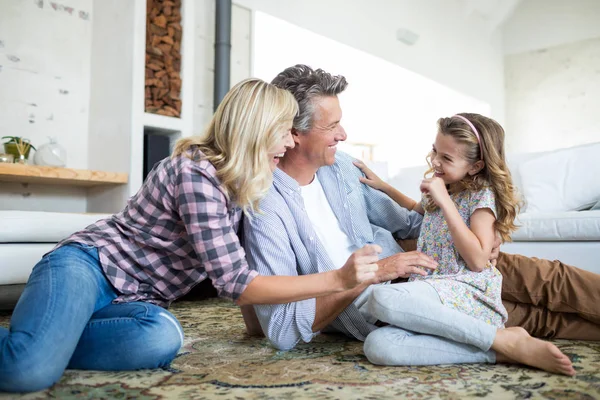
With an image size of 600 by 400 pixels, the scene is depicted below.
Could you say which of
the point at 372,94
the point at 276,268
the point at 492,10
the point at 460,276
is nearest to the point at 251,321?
the point at 276,268

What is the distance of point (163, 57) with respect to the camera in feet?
12.0

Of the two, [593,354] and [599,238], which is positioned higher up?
[599,238]

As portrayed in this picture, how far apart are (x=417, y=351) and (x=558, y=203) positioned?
75.3 inches

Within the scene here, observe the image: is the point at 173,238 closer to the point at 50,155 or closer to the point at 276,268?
the point at 276,268

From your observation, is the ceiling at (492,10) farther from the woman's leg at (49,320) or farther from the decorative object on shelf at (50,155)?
the woman's leg at (49,320)

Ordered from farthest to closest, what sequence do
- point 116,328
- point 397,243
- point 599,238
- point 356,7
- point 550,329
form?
1. point 356,7
2. point 599,238
3. point 397,243
4. point 550,329
5. point 116,328

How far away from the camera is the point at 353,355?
61.4 inches

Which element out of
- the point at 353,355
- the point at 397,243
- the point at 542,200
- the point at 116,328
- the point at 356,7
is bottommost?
the point at 353,355

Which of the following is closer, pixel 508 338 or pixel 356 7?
pixel 508 338

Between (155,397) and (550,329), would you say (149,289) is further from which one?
(550,329)

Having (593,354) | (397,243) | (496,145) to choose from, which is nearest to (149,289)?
(397,243)

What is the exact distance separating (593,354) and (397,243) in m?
0.73

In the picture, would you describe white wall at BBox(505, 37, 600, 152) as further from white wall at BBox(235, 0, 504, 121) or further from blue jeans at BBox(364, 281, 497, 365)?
blue jeans at BBox(364, 281, 497, 365)

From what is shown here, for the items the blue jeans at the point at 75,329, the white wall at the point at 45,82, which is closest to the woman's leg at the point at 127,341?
the blue jeans at the point at 75,329
